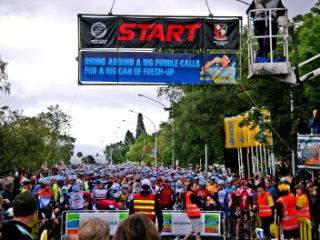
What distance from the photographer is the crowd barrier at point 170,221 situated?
12.5 metres

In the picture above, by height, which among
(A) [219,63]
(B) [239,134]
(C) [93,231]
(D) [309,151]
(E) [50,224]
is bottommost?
(E) [50,224]

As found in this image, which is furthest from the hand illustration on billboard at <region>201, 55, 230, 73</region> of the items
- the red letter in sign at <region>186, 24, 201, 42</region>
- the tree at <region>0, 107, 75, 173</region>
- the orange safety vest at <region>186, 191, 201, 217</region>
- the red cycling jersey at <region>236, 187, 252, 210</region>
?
the tree at <region>0, 107, 75, 173</region>

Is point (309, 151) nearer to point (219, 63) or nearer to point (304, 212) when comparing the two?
point (219, 63)

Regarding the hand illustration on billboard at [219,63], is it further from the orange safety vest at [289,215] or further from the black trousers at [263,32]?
the orange safety vest at [289,215]

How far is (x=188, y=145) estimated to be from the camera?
49344 mm

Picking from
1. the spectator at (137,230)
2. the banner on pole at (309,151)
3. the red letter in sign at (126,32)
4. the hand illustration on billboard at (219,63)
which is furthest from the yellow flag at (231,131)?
the spectator at (137,230)

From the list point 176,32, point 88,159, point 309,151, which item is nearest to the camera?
point 309,151

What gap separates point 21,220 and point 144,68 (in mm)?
13204

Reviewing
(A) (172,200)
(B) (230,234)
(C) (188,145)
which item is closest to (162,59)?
(A) (172,200)

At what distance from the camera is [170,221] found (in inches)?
508

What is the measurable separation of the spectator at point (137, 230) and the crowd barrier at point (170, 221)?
30.5 feet

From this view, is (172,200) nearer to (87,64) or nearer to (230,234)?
(230,234)

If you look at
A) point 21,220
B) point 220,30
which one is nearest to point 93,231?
point 21,220

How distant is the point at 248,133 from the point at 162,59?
13895mm
